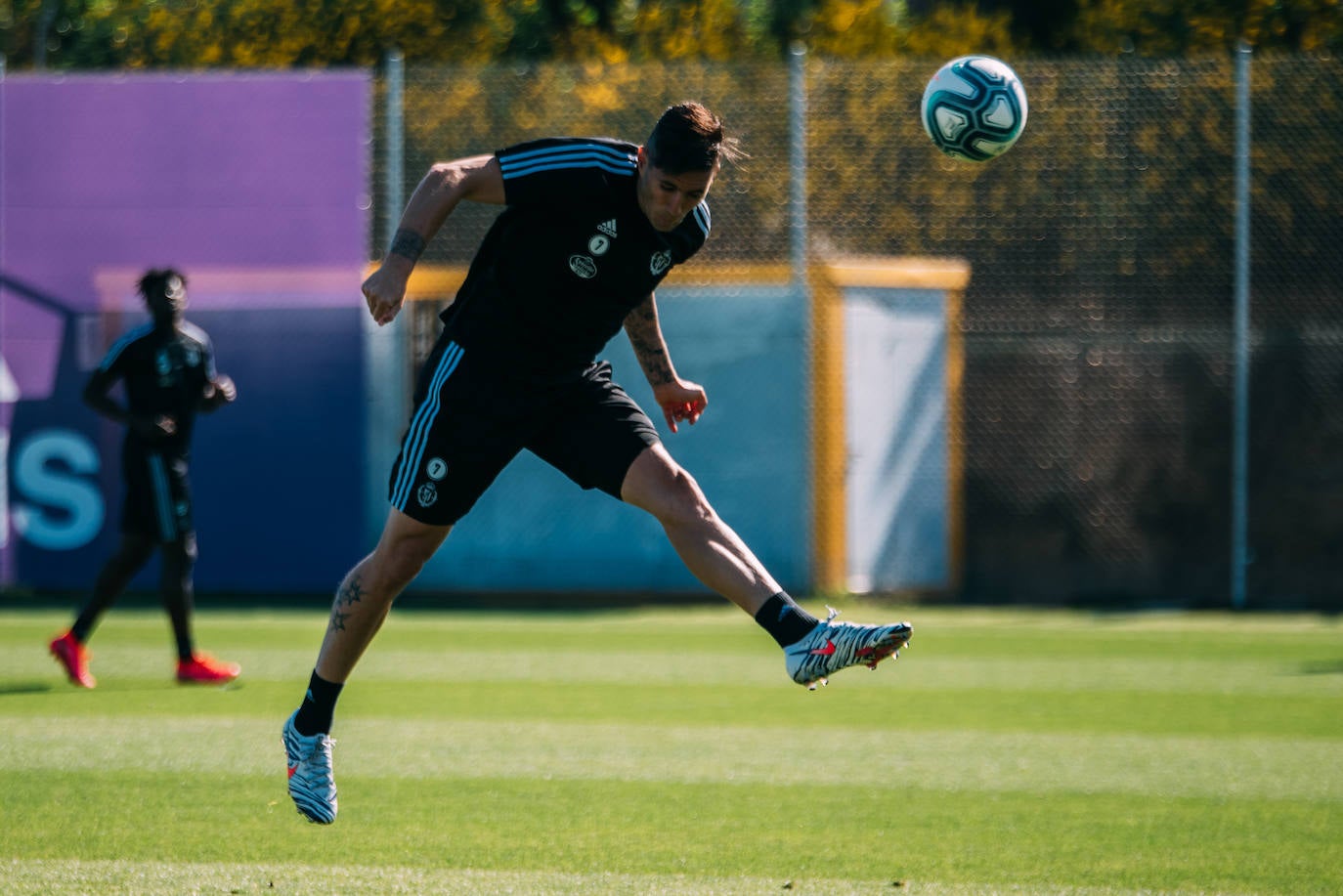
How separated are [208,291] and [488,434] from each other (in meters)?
9.45

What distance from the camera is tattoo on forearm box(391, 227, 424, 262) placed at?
480 centimetres

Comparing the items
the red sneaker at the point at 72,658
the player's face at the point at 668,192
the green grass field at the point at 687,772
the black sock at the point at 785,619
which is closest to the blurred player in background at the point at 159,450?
the red sneaker at the point at 72,658

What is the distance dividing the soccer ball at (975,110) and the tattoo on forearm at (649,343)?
1434 millimetres

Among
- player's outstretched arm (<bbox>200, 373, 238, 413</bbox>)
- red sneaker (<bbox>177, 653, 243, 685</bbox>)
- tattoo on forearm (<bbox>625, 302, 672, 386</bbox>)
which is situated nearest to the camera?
tattoo on forearm (<bbox>625, 302, 672, 386</bbox>)

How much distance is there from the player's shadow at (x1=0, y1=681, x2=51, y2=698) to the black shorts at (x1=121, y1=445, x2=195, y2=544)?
35.1 inches

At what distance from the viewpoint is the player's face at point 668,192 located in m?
4.95

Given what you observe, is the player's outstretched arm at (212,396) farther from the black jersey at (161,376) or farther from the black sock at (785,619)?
the black sock at (785,619)

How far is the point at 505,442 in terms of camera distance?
5191 mm

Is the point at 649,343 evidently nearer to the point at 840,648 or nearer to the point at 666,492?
the point at 666,492

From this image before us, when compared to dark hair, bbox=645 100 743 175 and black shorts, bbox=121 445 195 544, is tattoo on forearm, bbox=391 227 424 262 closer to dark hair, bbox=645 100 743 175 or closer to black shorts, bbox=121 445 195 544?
dark hair, bbox=645 100 743 175

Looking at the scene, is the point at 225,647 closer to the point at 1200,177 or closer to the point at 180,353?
the point at 180,353

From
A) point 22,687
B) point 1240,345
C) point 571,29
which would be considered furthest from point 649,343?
point 571,29

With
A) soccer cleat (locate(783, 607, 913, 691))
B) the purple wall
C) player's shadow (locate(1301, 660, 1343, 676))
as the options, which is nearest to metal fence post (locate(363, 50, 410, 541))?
the purple wall

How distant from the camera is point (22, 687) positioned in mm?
8688
